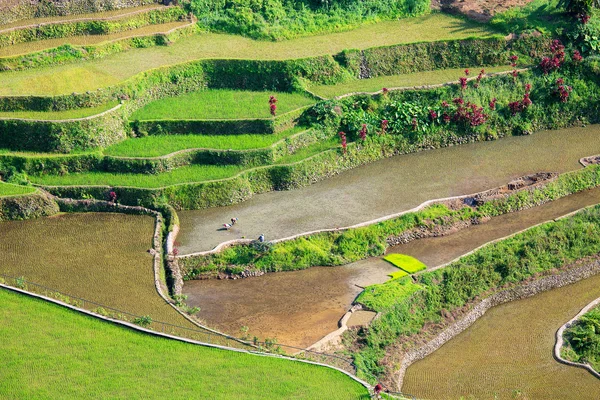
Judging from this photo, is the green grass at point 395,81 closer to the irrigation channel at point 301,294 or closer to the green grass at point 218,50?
the green grass at point 218,50

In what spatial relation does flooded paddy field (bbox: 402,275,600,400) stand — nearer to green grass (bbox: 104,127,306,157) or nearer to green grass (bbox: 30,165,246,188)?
green grass (bbox: 30,165,246,188)

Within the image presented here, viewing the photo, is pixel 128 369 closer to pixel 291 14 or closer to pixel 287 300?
pixel 287 300

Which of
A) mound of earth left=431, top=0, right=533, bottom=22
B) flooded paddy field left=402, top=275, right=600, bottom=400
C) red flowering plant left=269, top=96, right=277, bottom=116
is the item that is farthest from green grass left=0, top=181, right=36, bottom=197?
mound of earth left=431, top=0, right=533, bottom=22

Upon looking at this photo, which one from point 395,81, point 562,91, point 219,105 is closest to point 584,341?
point 562,91

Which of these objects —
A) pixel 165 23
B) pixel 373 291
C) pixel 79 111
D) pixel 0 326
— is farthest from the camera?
pixel 165 23

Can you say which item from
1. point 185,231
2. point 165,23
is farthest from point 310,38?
point 185,231

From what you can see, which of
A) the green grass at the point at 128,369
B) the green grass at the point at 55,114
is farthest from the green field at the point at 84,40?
the green grass at the point at 128,369

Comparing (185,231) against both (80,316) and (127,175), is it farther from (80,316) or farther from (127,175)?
(80,316)
